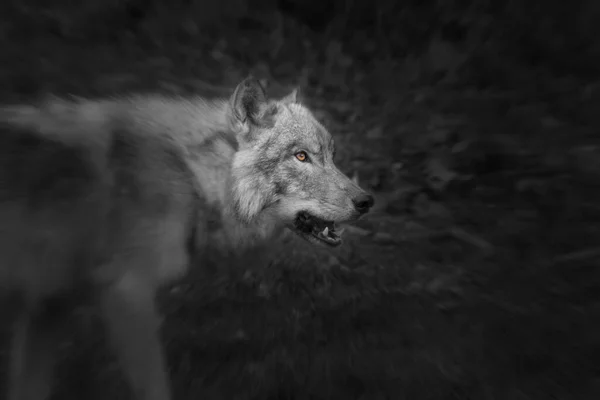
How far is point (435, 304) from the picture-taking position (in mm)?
1355

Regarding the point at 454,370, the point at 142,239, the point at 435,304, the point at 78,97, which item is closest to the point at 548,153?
the point at 435,304

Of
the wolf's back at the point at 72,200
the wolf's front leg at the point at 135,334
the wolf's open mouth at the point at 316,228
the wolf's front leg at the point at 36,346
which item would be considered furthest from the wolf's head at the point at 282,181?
the wolf's front leg at the point at 36,346

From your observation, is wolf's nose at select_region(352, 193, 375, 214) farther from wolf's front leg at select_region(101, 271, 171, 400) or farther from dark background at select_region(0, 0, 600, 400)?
wolf's front leg at select_region(101, 271, 171, 400)

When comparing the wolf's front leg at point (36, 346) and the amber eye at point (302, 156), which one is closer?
the wolf's front leg at point (36, 346)

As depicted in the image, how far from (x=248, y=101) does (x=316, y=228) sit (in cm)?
65

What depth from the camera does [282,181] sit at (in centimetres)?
151

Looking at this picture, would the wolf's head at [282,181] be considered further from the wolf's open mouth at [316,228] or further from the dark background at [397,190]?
the dark background at [397,190]

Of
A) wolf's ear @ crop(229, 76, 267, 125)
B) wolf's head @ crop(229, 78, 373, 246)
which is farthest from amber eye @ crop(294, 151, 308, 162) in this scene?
wolf's ear @ crop(229, 76, 267, 125)

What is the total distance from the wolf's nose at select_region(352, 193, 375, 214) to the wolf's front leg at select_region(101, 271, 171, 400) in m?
0.88

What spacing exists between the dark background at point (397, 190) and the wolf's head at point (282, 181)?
0.15m

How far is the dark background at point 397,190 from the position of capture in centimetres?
107

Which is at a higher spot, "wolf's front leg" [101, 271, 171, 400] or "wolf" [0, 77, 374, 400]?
"wolf" [0, 77, 374, 400]

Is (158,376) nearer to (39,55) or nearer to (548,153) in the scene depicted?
(39,55)

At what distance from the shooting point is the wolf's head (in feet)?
4.83
